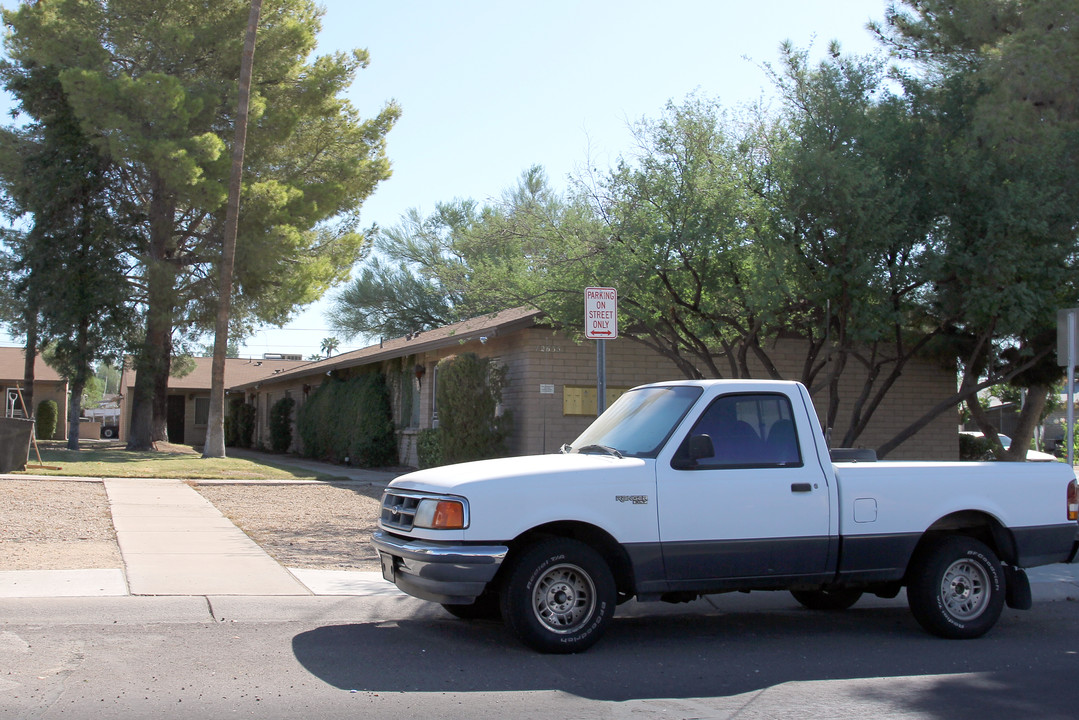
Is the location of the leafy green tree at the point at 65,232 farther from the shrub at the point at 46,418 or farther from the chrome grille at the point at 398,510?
the chrome grille at the point at 398,510

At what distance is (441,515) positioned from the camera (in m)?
6.54

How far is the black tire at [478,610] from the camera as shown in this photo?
25.2 feet

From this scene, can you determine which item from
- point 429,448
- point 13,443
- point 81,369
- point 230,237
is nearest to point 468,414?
point 429,448

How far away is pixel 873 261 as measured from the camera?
44.2 feet

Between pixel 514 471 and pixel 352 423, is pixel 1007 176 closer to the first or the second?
pixel 514 471

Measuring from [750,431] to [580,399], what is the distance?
11.9 meters

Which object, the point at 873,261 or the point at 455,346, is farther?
the point at 455,346

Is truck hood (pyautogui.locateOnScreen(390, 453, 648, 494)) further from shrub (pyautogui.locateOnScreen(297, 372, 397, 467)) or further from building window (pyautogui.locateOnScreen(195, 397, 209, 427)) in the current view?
building window (pyautogui.locateOnScreen(195, 397, 209, 427))

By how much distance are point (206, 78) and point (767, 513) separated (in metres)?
23.0

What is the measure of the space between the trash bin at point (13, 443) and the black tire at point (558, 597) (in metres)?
14.4

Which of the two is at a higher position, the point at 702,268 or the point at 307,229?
the point at 307,229

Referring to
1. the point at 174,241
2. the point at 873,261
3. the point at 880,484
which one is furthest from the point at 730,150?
the point at 174,241

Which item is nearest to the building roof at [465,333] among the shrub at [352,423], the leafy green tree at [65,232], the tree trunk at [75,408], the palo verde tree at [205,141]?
the shrub at [352,423]

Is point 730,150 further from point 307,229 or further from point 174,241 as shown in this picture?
point 174,241
